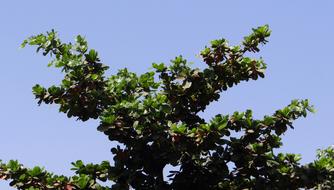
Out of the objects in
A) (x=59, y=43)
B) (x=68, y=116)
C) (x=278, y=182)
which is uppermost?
(x=59, y=43)

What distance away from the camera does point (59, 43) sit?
1048 centimetres

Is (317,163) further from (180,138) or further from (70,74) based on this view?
(70,74)

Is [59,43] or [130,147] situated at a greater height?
[59,43]

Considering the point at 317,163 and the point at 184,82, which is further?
the point at 184,82

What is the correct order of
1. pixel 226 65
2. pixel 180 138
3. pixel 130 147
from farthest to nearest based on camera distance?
pixel 226 65, pixel 130 147, pixel 180 138

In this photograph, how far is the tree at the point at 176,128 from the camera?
28.7ft

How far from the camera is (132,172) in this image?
898 centimetres

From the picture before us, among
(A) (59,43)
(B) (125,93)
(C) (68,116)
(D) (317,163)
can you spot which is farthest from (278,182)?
(A) (59,43)

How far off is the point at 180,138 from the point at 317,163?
2387 millimetres

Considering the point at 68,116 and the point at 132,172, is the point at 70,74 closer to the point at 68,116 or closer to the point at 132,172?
the point at 68,116

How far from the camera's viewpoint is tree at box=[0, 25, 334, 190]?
874 centimetres

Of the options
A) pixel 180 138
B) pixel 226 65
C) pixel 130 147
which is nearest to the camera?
pixel 180 138

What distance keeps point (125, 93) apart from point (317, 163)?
371 centimetres

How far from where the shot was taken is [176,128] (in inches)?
333
